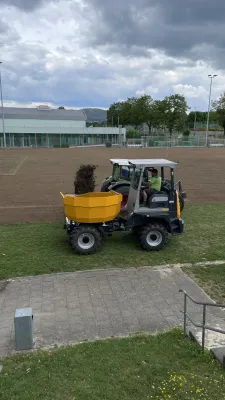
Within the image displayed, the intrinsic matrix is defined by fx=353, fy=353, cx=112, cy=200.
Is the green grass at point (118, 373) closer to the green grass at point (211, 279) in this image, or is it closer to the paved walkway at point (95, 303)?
the paved walkway at point (95, 303)

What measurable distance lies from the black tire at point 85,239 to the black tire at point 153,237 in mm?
1141

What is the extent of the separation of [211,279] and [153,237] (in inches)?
81.7

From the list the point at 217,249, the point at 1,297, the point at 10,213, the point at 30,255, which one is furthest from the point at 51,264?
the point at 10,213

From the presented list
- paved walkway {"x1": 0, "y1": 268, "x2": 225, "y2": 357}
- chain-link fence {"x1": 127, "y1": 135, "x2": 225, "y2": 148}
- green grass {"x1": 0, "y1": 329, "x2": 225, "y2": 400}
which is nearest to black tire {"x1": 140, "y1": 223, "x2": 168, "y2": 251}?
paved walkway {"x1": 0, "y1": 268, "x2": 225, "y2": 357}

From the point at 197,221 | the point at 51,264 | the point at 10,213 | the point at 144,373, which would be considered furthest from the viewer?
the point at 10,213

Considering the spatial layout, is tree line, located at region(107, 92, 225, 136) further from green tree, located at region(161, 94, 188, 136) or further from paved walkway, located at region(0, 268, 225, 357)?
paved walkway, located at region(0, 268, 225, 357)

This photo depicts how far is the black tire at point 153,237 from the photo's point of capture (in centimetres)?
895

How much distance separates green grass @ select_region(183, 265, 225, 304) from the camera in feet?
22.3

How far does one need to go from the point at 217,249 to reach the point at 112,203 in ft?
10.2

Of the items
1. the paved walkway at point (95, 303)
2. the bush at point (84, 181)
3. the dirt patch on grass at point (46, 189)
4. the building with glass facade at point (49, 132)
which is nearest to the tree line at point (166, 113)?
the building with glass facade at point (49, 132)

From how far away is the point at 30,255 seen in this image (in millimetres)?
8805

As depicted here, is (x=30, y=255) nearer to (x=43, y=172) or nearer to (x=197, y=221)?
(x=197, y=221)

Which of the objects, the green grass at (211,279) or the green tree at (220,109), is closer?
the green grass at (211,279)

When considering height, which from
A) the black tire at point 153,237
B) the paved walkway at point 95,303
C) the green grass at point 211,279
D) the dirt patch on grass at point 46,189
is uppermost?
the black tire at point 153,237
